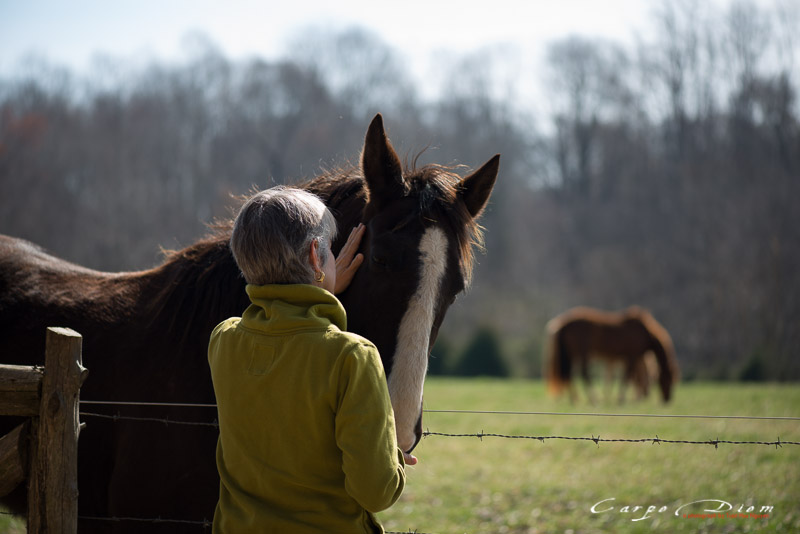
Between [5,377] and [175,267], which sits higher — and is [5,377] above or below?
below

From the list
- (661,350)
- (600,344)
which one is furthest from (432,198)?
(600,344)

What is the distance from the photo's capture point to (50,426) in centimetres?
226

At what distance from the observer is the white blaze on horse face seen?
2.15m

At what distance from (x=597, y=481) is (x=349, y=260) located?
19.8ft

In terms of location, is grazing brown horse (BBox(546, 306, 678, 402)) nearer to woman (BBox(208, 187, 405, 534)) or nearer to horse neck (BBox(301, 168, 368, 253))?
horse neck (BBox(301, 168, 368, 253))

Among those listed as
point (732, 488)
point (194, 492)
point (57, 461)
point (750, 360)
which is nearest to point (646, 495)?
point (732, 488)

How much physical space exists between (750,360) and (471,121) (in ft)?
78.8

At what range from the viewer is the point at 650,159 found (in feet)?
134

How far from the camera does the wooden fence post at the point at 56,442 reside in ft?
7.42

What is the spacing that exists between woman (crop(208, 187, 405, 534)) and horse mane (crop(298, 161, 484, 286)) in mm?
743

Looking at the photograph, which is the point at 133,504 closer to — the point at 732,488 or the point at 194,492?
the point at 194,492

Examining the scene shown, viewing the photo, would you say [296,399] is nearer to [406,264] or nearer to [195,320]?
[406,264]

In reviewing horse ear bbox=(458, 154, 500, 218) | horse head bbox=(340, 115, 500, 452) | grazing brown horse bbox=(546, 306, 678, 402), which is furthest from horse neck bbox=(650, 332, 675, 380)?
horse head bbox=(340, 115, 500, 452)

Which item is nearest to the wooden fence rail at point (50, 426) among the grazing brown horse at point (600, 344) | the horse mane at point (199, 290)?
the horse mane at point (199, 290)
